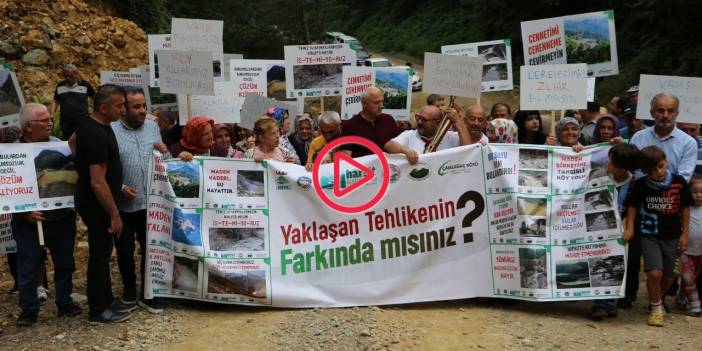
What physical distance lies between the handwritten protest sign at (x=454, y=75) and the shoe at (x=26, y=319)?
16.4 ft

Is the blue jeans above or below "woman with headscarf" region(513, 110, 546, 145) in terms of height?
below

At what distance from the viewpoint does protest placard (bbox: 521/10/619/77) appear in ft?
34.3

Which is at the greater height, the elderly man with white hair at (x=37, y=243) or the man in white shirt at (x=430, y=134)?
the man in white shirt at (x=430, y=134)

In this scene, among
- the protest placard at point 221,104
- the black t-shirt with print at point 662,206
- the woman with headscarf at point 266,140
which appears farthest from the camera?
the protest placard at point 221,104

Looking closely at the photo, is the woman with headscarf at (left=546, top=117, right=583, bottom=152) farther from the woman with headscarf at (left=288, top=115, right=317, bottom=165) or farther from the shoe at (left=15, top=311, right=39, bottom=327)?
the shoe at (left=15, top=311, right=39, bottom=327)

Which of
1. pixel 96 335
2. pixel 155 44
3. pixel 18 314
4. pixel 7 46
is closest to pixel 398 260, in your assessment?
pixel 96 335

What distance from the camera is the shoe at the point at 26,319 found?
6.67 m

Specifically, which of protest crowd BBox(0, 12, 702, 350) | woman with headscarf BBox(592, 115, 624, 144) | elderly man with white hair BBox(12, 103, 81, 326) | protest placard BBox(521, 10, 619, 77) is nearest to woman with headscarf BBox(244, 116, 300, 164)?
protest crowd BBox(0, 12, 702, 350)

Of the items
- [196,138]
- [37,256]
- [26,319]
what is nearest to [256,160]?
[196,138]

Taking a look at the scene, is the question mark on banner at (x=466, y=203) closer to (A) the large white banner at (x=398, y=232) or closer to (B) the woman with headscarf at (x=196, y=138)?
(A) the large white banner at (x=398, y=232)

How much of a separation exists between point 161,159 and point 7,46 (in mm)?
12377

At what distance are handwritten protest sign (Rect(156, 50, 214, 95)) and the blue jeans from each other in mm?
2485

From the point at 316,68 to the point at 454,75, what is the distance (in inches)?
120

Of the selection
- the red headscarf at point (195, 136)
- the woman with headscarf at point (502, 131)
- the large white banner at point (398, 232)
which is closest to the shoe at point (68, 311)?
the large white banner at point (398, 232)
